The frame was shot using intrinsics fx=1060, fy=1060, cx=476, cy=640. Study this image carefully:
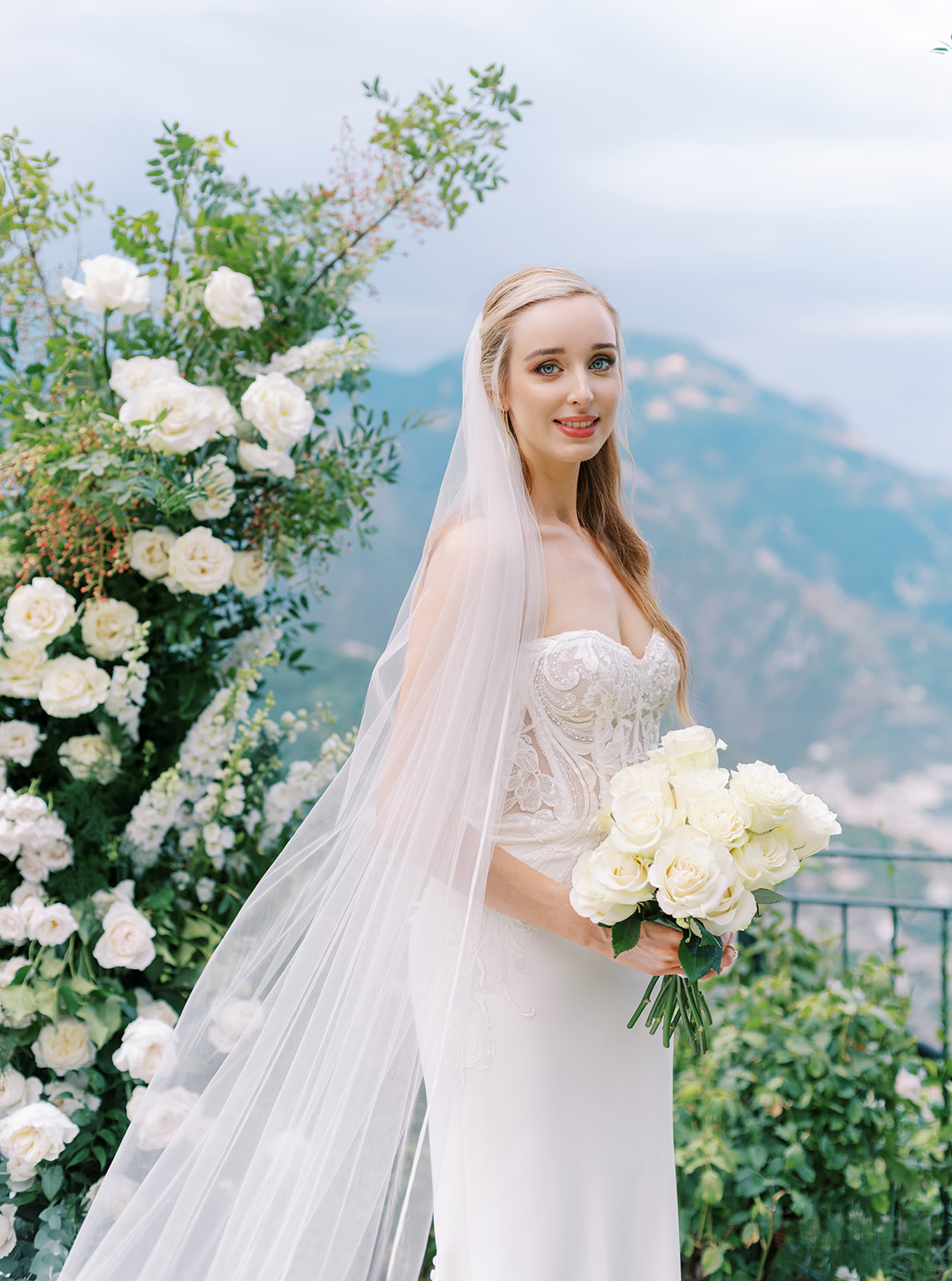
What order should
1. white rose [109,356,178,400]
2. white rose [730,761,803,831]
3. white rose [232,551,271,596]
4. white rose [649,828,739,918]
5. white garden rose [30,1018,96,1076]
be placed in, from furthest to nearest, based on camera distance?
white rose [232,551,271,596], white rose [109,356,178,400], white garden rose [30,1018,96,1076], white rose [730,761,803,831], white rose [649,828,739,918]

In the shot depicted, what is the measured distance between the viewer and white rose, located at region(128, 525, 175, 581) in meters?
2.26

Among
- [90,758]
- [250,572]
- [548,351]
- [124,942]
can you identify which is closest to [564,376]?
[548,351]

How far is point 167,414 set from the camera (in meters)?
2.14

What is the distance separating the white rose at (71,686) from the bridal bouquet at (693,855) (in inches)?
45.9

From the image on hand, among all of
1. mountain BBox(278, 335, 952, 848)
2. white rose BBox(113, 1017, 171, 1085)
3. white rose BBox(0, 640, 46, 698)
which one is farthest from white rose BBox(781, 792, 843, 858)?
mountain BBox(278, 335, 952, 848)

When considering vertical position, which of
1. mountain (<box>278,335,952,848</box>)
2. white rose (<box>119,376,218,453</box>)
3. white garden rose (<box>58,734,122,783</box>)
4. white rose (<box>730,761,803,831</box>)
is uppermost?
mountain (<box>278,335,952,848</box>)

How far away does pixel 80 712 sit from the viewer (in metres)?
2.23

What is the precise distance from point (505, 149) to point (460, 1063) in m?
1.98

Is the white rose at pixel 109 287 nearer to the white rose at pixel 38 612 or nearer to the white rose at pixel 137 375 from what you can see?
the white rose at pixel 137 375

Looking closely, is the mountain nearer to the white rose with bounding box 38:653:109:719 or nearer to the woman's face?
the white rose with bounding box 38:653:109:719

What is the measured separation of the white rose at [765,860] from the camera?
145 cm

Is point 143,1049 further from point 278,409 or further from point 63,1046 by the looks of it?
point 278,409

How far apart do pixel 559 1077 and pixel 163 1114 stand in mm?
722

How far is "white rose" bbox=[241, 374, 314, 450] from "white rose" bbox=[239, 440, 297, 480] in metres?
0.03
